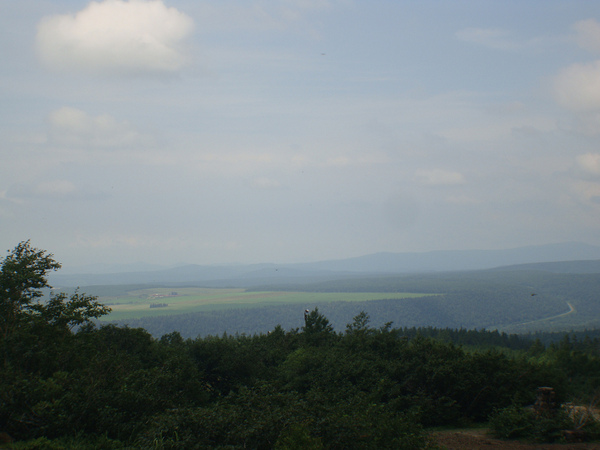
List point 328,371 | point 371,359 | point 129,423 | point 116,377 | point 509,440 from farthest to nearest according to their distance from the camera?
1. point 371,359
2. point 328,371
3. point 509,440
4. point 116,377
5. point 129,423

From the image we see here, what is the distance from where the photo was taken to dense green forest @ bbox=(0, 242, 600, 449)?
44.4ft

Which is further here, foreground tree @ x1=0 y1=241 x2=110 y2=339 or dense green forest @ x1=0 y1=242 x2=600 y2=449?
foreground tree @ x1=0 y1=241 x2=110 y2=339

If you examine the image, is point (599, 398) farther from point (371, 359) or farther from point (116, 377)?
point (116, 377)

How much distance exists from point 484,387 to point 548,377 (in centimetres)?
550

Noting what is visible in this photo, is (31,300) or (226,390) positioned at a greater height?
(31,300)

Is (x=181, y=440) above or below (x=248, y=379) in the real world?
above

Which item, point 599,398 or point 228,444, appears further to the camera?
point 599,398

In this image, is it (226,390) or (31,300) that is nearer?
(31,300)

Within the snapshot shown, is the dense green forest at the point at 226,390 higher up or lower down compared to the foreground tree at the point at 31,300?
lower down

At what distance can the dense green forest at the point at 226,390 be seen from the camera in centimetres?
1353

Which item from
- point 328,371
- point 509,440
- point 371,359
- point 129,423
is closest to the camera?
point 129,423

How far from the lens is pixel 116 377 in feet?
58.6

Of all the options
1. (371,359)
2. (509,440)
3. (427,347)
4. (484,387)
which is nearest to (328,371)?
(371,359)

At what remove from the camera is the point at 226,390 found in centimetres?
3189
